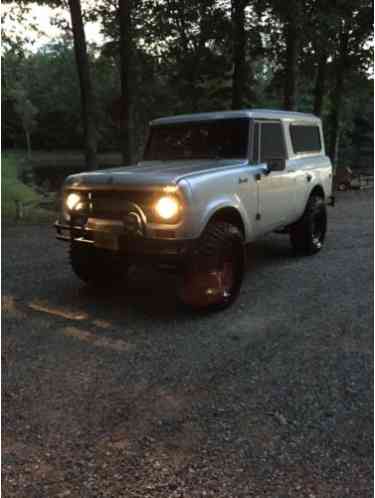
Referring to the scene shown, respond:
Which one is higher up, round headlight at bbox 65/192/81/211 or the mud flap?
round headlight at bbox 65/192/81/211

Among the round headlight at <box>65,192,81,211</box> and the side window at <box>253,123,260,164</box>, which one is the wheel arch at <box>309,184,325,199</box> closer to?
the side window at <box>253,123,260,164</box>

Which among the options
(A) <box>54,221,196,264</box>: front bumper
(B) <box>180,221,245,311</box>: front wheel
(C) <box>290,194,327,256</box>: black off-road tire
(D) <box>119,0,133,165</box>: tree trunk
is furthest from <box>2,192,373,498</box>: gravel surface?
(D) <box>119,0,133,165</box>: tree trunk

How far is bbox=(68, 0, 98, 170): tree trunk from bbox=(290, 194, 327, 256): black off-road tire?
616 cm

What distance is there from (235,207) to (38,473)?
317 centimetres

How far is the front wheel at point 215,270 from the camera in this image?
4.39 metres

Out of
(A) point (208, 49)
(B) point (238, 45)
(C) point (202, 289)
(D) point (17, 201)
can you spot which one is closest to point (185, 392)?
(C) point (202, 289)

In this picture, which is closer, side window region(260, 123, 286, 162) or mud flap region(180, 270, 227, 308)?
mud flap region(180, 270, 227, 308)

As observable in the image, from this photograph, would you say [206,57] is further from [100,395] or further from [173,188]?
[100,395]

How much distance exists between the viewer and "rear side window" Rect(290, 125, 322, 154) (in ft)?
20.8

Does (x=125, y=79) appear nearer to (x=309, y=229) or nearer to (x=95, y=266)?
(x=309, y=229)

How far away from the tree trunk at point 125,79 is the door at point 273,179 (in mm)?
7211

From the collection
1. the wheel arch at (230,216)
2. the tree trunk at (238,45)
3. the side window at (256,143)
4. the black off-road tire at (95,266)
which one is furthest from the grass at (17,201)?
the tree trunk at (238,45)

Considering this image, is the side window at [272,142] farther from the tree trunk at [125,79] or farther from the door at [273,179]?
the tree trunk at [125,79]

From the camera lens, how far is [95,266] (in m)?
5.29
